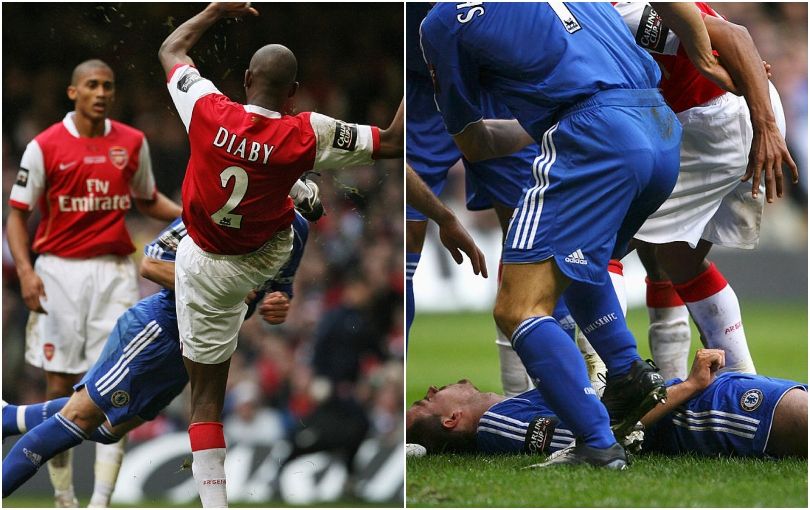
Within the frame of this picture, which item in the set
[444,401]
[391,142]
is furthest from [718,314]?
[391,142]

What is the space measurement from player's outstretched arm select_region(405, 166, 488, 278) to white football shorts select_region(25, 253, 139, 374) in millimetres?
2074

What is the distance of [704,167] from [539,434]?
1264mm

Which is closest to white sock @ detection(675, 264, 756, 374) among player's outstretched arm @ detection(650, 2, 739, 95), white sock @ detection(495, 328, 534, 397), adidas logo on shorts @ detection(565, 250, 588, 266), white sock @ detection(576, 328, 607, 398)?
white sock @ detection(576, 328, 607, 398)

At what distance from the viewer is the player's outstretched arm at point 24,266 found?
4707mm

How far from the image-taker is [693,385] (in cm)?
335

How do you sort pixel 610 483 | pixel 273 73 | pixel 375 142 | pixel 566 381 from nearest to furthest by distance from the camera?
pixel 610 483
pixel 566 381
pixel 273 73
pixel 375 142

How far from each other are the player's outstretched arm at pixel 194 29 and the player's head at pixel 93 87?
1775 mm

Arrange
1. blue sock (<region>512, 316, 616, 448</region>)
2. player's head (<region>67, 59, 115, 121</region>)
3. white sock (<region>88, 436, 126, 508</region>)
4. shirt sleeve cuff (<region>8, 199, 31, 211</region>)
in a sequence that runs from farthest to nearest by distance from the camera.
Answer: player's head (<region>67, 59, 115, 121</region>)
shirt sleeve cuff (<region>8, 199, 31, 211</region>)
white sock (<region>88, 436, 126, 508</region>)
blue sock (<region>512, 316, 616, 448</region>)

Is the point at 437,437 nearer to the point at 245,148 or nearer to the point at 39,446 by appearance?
the point at 245,148

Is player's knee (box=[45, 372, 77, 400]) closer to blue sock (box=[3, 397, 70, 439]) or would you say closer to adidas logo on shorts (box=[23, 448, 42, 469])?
blue sock (box=[3, 397, 70, 439])

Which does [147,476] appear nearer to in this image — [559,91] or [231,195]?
[231,195]

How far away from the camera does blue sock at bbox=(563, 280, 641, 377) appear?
325 centimetres

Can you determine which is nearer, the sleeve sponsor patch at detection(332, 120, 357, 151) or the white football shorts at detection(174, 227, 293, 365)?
the sleeve sponsor patch at detection(332, 120, 357, 151)

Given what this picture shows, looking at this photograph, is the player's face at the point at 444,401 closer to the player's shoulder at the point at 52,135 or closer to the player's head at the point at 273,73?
the player's head at the point at 273,73
